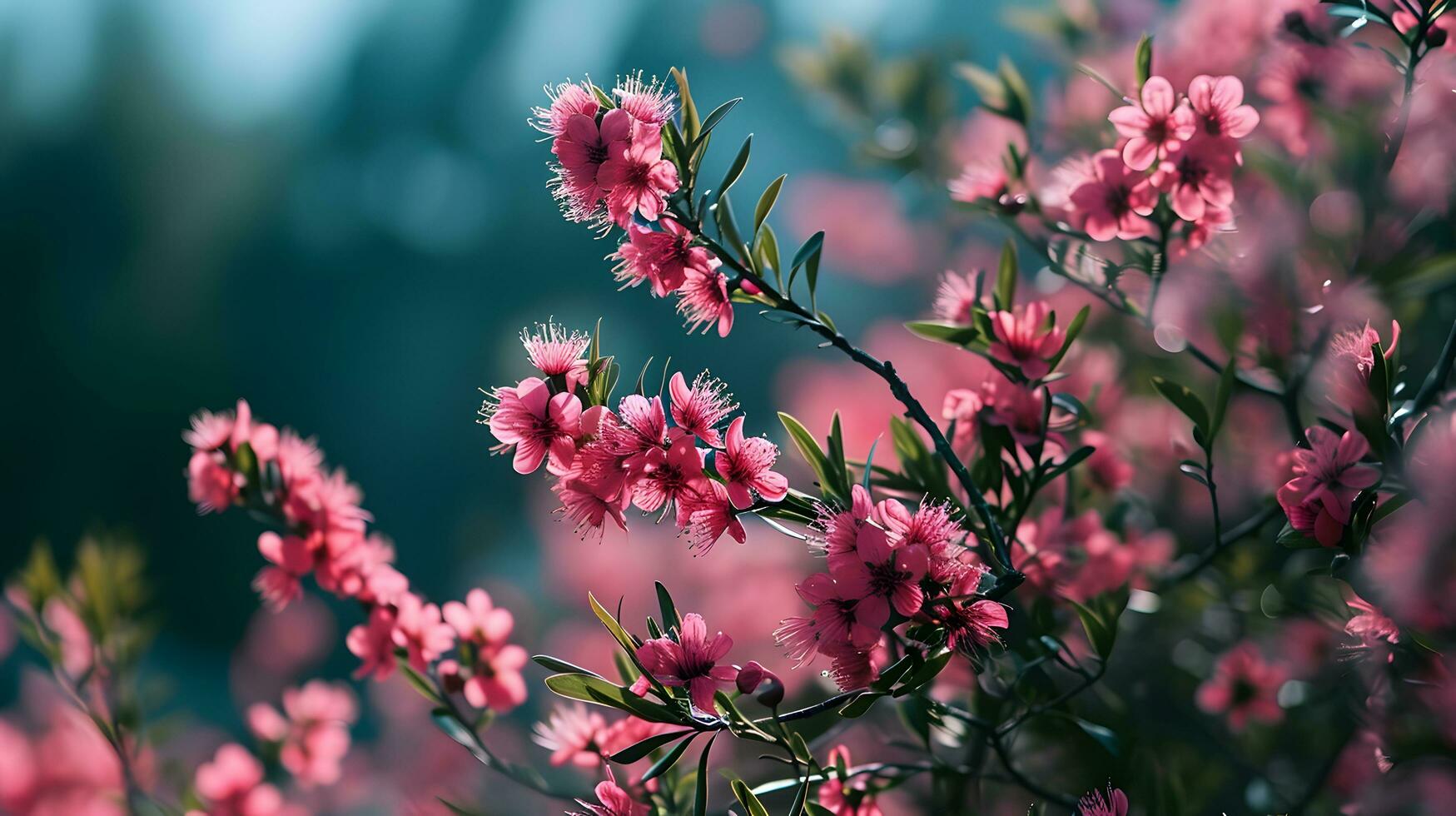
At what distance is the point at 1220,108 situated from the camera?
772 mm

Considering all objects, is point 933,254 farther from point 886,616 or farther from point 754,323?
point 886,616

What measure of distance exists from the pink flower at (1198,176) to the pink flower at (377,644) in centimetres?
78

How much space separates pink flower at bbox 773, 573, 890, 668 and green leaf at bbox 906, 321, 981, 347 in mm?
268

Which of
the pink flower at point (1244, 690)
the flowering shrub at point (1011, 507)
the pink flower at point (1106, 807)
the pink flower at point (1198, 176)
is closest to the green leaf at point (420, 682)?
the flowering shrub at point (1011, 507)

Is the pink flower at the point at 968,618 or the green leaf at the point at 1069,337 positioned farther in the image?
Answer: the green leaf at the point at 1069,337

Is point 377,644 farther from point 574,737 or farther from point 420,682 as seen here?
point 574,737

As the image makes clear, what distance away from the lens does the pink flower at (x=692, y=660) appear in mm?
572

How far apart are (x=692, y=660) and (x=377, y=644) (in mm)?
390

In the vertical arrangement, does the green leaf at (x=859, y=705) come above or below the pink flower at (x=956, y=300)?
below

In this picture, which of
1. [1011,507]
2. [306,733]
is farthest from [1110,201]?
[306,733]

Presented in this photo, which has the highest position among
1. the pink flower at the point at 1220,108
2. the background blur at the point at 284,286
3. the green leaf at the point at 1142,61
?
the green leaf at the point at 1142,61

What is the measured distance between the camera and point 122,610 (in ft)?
3.21

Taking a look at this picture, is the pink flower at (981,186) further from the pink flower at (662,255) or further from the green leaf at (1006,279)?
the pink flower at (662,255)

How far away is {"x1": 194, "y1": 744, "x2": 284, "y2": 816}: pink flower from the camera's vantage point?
0.99 meters
